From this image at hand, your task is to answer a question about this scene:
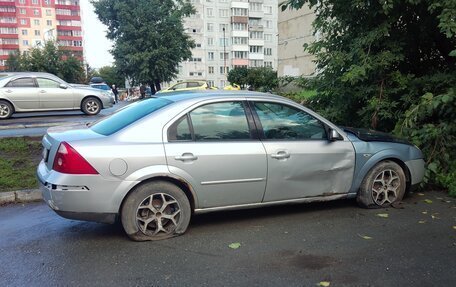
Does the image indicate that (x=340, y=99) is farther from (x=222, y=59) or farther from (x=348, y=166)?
(x=222, y=59)

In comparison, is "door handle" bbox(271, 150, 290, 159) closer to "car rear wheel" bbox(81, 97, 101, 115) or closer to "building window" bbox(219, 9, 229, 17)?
"car rear wheel" bbox(81, 97, 101, 115)

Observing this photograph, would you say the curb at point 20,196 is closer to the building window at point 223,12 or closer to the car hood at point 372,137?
the car hood at point 372,137

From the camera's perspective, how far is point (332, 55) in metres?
7.98

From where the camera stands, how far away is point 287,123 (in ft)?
16.9

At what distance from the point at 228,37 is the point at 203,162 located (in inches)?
3401

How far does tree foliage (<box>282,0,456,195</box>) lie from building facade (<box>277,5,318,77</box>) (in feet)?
100

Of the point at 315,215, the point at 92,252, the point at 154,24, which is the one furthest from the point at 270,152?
the point at 154,24

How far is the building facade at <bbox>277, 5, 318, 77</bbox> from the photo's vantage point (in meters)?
39.7

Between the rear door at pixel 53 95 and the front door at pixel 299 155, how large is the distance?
11.4 meters

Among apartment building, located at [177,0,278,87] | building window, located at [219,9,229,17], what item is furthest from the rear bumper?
building window, located at [219,9,229,17]

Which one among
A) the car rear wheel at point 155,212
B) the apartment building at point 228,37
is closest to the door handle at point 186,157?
the car rear wheel at point 155,212

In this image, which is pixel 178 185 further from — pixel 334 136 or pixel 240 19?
pixel 240 19

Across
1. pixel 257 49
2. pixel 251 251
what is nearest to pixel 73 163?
pixel 251 251

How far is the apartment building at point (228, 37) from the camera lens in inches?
3420
